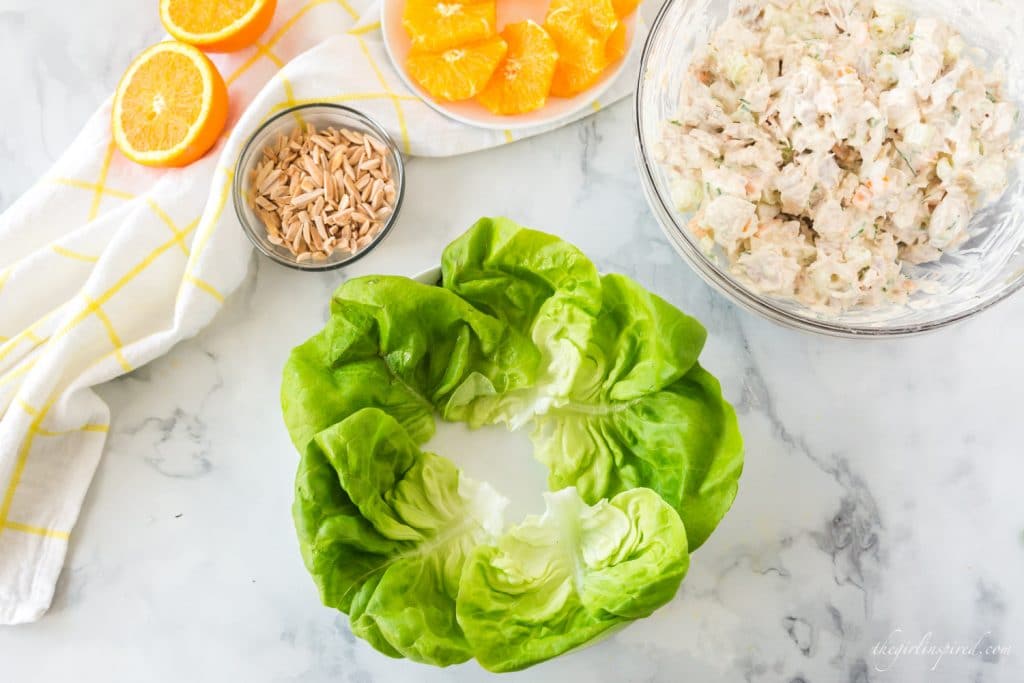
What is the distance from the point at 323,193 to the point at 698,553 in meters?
0.97

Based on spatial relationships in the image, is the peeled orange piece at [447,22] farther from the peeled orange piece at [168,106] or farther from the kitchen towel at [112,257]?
the peeled orange piece at [168,106]

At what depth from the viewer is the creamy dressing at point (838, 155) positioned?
5.03 feet

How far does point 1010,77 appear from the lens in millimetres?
1673

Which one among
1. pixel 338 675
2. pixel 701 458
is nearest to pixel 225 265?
pixel 338 675

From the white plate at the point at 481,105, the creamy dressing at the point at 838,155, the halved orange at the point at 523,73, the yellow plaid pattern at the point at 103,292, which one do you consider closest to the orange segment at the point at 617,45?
the white plate at the point at 481,105

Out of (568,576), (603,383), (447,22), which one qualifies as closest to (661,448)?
(603,383)

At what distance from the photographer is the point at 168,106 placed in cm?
174

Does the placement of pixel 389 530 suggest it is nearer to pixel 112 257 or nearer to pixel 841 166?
pixel 112 257

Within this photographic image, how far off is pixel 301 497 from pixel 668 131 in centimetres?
88

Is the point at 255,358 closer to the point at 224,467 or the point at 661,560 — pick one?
the point at 224,467

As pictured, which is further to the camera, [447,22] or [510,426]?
[447,22]

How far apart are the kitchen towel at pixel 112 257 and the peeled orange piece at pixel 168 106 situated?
0.17ft

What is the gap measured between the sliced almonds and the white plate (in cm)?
15

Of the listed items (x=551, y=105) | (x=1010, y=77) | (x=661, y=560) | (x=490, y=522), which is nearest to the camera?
(x=661, y=560)
